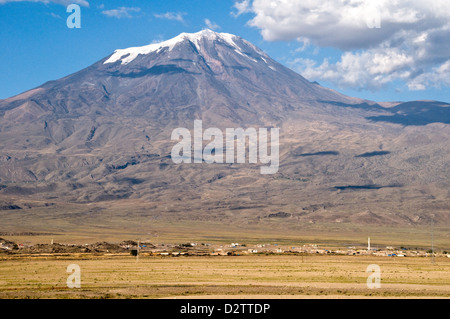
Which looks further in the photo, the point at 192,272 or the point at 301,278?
the point at 192,272

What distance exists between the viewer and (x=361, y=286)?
5306cm

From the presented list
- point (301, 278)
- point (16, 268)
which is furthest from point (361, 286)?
point (16, 268)

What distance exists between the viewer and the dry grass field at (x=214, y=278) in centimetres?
4691

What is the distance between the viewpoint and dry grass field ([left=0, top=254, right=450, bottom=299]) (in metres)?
46.9

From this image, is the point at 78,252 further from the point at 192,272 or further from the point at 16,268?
the point at 192,272

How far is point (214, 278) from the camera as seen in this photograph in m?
60.0
